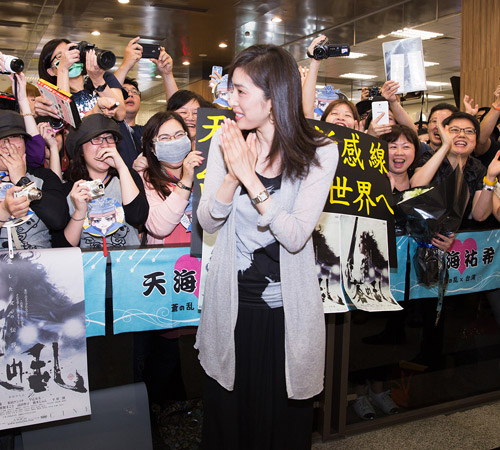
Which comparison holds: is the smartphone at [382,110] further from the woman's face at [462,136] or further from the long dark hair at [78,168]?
the long dark hair at [78,168]

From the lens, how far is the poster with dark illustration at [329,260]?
2252 mm

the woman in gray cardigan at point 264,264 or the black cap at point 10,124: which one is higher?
the black cap at point 10,124

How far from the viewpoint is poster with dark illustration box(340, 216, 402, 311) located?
2326 millimetres

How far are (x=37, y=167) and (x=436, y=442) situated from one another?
2198 mm

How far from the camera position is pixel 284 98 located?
4.89ft

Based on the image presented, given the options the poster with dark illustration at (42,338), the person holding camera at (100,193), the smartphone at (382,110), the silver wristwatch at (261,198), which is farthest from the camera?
the smartphone at (382,110)

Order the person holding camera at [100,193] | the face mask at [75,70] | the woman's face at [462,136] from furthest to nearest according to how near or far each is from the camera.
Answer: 1. the woman's face at [462,136]
2. the face mask at [75,70]
3. the person holding camera at [100,193]

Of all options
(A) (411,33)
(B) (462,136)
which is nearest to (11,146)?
(B) (462,136)

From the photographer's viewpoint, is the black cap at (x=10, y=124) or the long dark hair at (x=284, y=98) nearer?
the long dark hair at (x=284, y=98)

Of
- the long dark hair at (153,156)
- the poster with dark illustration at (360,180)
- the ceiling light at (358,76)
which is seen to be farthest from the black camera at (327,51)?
the ceiling light at (358,76)

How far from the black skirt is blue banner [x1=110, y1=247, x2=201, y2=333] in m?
0.43

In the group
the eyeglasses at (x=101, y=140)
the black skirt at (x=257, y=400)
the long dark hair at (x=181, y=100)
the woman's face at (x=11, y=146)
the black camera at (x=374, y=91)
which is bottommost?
the black skirt at (x=257, y=400)

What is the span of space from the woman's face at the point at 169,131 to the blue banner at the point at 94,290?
0.63m

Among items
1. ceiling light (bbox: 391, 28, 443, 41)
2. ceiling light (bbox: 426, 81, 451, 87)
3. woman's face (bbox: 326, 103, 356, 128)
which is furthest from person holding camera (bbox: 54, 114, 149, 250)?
ceiling light (bbox: 426, 81, 451, 87)
